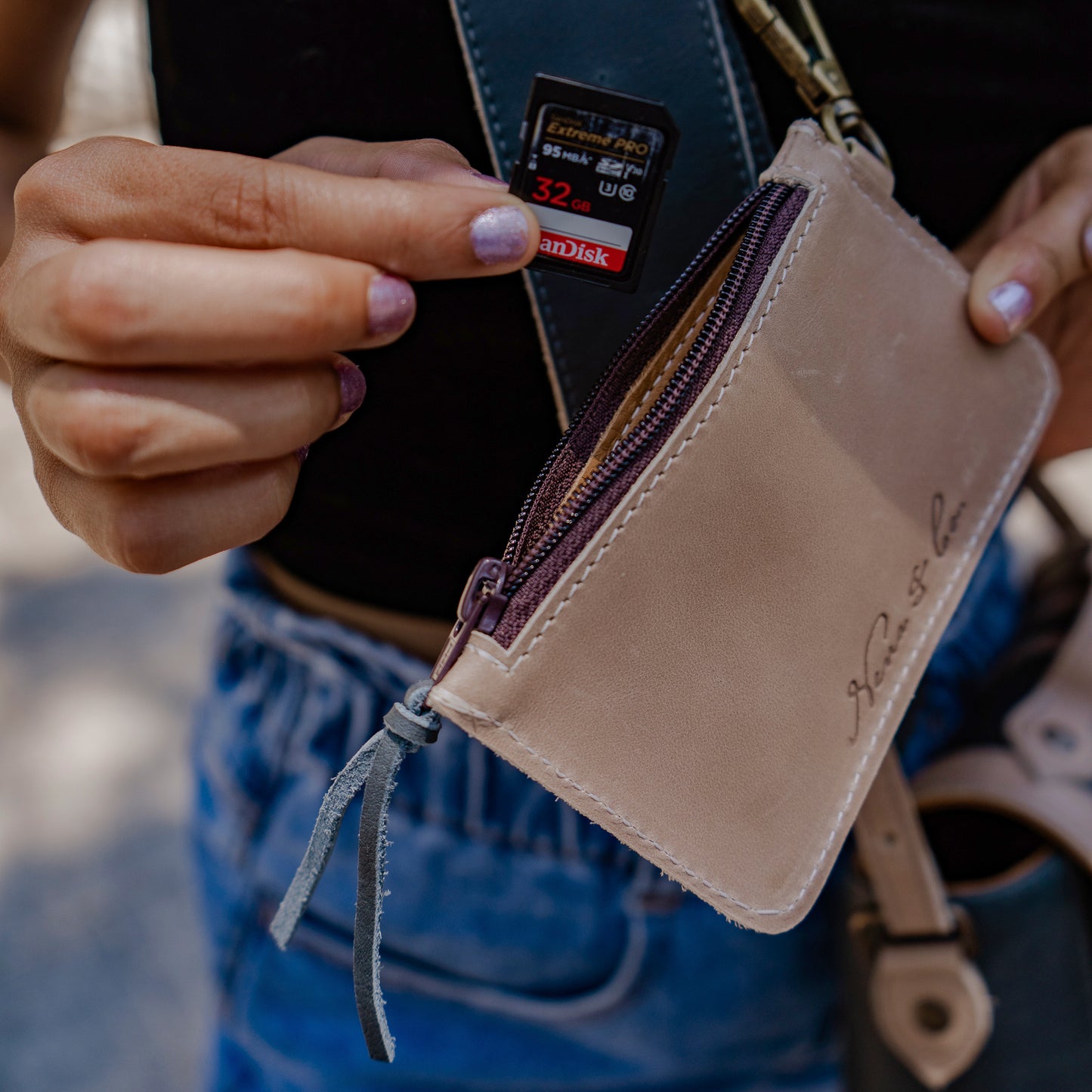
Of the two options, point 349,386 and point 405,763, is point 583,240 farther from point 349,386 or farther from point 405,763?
point 405,763

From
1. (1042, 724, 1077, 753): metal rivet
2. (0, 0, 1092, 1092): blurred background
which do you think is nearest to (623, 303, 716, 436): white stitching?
(1042, 724, 1077, 753): metal rivet

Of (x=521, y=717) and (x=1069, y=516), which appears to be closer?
(x=521, y=717)

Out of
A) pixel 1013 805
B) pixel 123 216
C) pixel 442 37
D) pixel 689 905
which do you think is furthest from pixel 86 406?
pixel 1013 805

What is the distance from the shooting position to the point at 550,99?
1.84 feet

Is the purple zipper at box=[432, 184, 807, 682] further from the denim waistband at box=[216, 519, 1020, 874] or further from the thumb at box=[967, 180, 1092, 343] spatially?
the denim waistband at box=[216, 519, 1020, 874]

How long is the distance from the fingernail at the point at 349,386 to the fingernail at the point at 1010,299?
0.50 m

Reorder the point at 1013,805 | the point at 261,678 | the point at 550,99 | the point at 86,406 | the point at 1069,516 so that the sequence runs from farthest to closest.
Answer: the point at 1069,516 < the point at 261,678 < the point at 1013,805 < the point at 550,99 < the point at 86,406

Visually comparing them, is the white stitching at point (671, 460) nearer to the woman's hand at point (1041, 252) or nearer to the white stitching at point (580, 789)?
the white stitching at point (580, 789)

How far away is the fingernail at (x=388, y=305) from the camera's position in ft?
1.48

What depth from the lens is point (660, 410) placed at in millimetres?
542

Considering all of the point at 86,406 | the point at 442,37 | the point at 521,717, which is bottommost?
the point at 521,717

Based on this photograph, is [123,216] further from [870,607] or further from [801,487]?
[870,607]

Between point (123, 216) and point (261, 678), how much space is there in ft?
1.92

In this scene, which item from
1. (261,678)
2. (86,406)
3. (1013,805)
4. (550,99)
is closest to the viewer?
(86,406)
